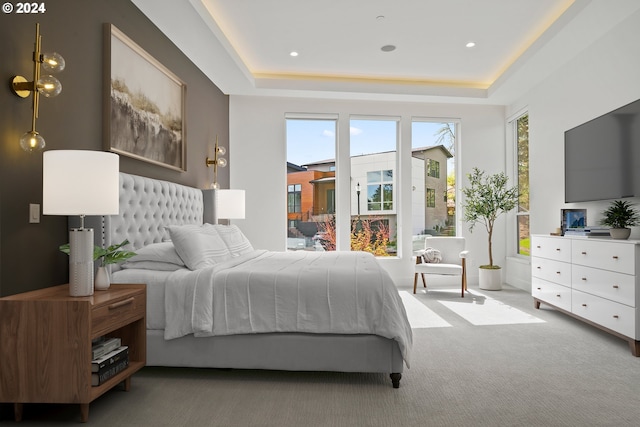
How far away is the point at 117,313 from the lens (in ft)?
6.86

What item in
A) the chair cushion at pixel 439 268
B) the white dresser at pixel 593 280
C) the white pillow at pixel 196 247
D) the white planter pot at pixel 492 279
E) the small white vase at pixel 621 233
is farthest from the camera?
the white planter pot at pixel 492 279

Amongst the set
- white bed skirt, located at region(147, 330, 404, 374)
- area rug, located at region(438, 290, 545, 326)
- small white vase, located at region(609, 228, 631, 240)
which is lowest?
area rug, located at region(438, 290, 545, 326)

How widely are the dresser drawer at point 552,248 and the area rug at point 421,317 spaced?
1342mm

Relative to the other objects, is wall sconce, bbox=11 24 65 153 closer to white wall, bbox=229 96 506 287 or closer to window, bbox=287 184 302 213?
white wall, bbox=229 96 506 287

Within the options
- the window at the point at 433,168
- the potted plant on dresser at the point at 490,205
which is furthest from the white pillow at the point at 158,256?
the window at the point at 433,168

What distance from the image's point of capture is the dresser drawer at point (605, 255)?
297cm

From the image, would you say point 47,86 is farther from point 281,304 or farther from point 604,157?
point 604,157

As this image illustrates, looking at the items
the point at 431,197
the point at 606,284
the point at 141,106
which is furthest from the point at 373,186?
the point at 141,106

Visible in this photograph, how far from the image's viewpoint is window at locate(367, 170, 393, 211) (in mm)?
6223

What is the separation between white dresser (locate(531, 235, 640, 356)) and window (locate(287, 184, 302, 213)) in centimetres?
333

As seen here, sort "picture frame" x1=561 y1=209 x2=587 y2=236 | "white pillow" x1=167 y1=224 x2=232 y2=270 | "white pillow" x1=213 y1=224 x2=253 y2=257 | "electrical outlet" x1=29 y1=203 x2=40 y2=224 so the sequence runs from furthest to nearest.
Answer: "picture frame" x1=561 y1=209 x2=587 y2=236, "white pillow" x1=213 y1=224 x2=253 y2=257, "white pillow" x1=167 y1=224 x2=232 y2=270, "electrical outlet" x1=29 y1=203 x2=40 y2=224

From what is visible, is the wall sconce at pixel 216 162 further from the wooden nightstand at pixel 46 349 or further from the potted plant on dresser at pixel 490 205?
the potted plant on dresser at pixel 490 205

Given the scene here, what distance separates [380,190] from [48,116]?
4688 mm

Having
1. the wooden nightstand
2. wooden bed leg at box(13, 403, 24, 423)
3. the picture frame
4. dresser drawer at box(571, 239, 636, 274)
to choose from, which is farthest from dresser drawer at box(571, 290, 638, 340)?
wooden bed leg at box(13, 403, 24, 423)
